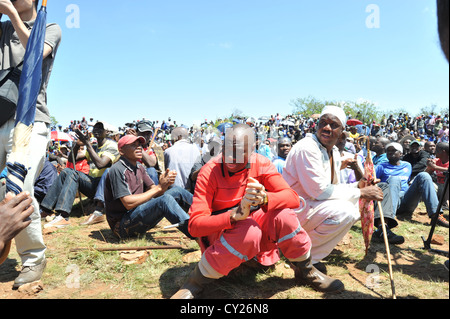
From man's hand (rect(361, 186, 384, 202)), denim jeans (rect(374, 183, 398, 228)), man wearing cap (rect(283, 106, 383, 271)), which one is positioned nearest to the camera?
man wearing cap (rect(283, 106, 383, 271))

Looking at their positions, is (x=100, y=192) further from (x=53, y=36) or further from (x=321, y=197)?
(x=321, y=197)

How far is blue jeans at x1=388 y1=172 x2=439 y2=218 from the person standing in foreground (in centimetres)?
432

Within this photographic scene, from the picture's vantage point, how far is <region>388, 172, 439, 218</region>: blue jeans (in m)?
4.44

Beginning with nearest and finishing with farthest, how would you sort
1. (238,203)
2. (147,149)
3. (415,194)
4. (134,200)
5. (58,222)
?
(238,203)
(134,200)
(58,222)
(415,194)
(147,149)

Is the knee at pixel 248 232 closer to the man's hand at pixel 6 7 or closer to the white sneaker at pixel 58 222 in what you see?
the man's hand at pixel 6 7

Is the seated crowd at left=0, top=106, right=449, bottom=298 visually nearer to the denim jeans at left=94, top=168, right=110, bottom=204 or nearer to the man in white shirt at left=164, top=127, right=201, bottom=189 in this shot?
the denim jeans at left=94, top=168, right=110, bottom=204

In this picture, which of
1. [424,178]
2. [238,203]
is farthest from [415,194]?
[238,203]

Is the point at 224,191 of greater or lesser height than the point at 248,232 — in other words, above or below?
above

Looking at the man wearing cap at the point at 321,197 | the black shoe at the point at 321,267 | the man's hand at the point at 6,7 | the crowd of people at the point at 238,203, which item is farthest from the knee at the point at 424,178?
the man's hand at the point at 6,7

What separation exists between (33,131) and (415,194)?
5476 millimetres

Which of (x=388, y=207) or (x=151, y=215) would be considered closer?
(x=151, y=215)

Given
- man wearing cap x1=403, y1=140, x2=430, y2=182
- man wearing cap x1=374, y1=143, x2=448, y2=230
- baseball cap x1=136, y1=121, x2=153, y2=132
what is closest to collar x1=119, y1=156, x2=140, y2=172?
baseball cap x1=136, y1=121, x2=153, y2=132

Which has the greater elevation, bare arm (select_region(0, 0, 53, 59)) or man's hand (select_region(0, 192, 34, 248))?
bare arm (select_region(0, 0, 53, 59))

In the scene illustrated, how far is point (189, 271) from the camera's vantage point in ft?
9.90
